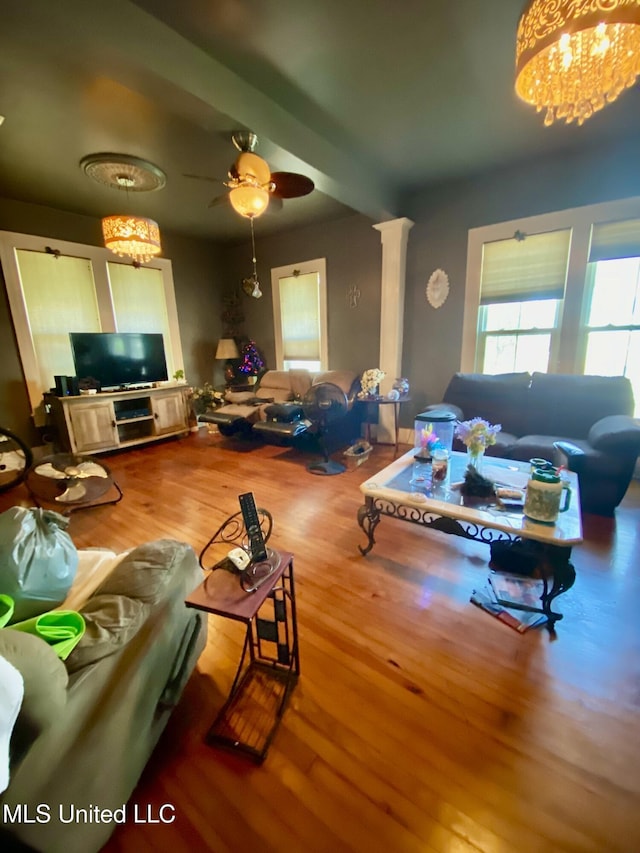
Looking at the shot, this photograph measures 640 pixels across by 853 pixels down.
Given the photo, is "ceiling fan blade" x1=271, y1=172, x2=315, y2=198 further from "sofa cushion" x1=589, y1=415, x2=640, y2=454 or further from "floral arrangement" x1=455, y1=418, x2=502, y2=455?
"sofa cushion" x1=589, y1=415, x2=640, y2=454

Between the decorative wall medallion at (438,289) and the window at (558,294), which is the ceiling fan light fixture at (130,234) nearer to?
the decorative wall medallion at (438,289)

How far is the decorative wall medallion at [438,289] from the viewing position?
3.83 meters

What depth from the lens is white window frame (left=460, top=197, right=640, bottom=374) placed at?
2.97m

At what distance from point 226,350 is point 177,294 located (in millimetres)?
1053

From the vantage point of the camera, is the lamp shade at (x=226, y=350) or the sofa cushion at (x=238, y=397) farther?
the lamp shade at (x=226, y=350)

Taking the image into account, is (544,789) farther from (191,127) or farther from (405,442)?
(191,127)

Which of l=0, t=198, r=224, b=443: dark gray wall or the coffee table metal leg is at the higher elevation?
l=0, t=198, r=224, b=443: dark gray wall

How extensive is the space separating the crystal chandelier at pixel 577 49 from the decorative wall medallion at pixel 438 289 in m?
2.35

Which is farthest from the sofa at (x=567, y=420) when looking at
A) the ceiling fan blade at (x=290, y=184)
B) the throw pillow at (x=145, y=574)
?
the throw pillow at (x=145, y=574)

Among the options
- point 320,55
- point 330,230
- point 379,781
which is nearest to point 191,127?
point 320,55

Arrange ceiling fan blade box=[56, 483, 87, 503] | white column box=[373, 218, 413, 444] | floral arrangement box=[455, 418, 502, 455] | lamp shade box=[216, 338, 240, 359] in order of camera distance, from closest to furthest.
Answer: floral arrangement box=[455, 418, 502, 455] → ceiling fan blade box=[56, 483, 87, 503] → white column box=[373, 218, 413, 444] → lamp shade box=[216, 338, 240, 359]

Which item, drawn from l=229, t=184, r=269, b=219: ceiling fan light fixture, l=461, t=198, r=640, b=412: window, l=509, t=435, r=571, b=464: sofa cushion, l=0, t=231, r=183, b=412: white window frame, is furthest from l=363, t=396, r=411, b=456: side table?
l=0, t=231, r=183, b=412: white window frame

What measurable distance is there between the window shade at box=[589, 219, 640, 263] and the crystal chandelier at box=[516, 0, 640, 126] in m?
2.00

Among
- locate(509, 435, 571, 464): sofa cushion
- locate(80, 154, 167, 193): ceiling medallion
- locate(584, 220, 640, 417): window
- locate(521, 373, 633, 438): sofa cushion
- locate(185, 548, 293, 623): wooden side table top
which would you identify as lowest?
locate(509, 435, 571, 464): sofa cushion
